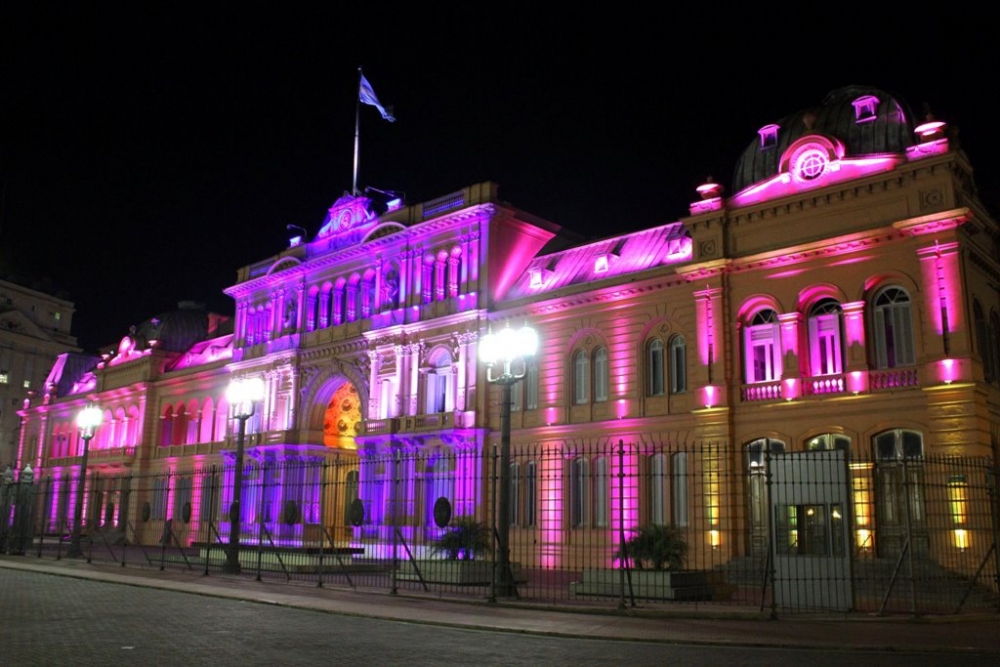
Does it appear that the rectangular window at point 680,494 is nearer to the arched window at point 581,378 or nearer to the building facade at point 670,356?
the building facade at point 670,356

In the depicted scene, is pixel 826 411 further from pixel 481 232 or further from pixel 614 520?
pixel 481 232

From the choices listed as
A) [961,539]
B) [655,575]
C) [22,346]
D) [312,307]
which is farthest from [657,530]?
[22,346]

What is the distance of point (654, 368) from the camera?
36.8 m

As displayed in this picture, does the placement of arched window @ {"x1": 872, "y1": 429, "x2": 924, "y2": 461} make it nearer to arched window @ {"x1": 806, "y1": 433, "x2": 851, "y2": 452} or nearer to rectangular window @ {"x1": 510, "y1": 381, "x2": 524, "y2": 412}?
arched window @ {"x1": 806, "y1": 433, "x2": 851, "y2": 452}

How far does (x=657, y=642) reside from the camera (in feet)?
50.5

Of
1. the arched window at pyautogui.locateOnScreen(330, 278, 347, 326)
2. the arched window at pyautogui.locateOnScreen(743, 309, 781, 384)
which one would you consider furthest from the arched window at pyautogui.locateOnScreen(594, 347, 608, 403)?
the arched window at pyautogui.locateOnScreen(330, 278, 347, 326)

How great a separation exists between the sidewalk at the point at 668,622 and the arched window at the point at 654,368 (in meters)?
16.6

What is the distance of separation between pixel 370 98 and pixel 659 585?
34.4 metres

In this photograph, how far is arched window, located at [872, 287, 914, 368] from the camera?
29891mm

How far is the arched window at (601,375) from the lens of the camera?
38438 mm

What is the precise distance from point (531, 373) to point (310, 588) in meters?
18.3

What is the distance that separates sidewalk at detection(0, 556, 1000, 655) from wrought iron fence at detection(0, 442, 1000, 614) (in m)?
0.92

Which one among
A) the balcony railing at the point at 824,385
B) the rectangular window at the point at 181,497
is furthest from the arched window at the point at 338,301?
the balcony railing at the point at 824,385

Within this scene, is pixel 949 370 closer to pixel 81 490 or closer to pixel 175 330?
pixel 81 490
